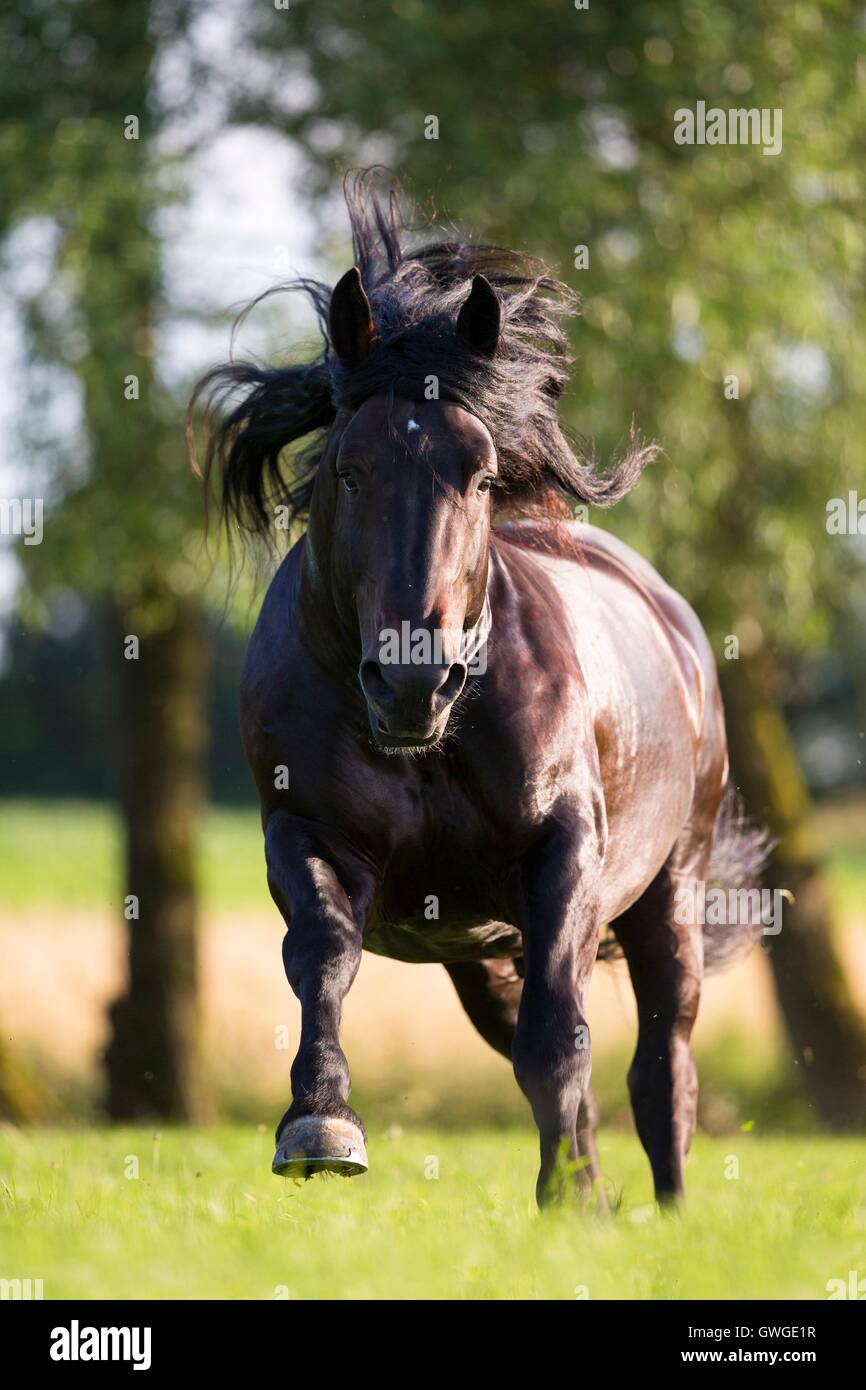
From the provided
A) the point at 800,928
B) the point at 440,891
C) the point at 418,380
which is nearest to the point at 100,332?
the point at 418,380

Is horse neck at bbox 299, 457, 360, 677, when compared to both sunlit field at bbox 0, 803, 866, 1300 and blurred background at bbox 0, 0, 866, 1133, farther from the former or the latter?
blurred background at bbox 0, 0, 866, 1133

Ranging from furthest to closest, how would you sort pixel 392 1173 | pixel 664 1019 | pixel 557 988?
1. pixel 392 1173
2. pixel 664 1019
3. pixel 557 988

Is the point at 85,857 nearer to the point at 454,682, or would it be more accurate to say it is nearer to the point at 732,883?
the point at 732,883

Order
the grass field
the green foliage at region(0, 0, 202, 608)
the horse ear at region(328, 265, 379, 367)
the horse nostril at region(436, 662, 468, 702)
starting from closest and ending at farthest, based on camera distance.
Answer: the grass field
the horse nostril at region(436, 662, 468, 702)
the horse ear at region(328, 265, 379, 367)
the green foliage at region(0, 0, 202, 608)

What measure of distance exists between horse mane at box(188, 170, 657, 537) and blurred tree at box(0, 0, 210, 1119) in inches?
167

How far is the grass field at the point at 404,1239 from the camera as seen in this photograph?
3498 millimetres

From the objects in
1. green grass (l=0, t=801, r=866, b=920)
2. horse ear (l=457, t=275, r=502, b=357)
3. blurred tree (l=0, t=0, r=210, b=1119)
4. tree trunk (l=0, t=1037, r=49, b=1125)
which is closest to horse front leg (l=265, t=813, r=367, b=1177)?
horse ear (l=457, t=275, r=502, b=357)

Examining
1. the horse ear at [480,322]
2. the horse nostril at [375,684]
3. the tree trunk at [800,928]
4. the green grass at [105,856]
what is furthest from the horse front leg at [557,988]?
the green grass at [105,856]

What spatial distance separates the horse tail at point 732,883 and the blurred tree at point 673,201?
3217mm

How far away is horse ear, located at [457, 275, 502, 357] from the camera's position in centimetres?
458

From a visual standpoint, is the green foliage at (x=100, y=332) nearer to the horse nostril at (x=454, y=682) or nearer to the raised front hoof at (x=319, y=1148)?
the horse nostril at (x=454, y=682)

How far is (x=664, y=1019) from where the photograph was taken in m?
6.29

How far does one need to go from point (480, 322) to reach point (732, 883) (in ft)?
12.1
